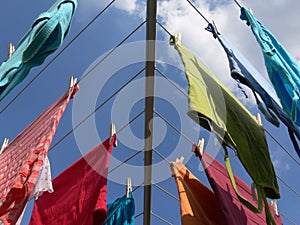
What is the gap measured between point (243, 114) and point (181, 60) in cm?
37

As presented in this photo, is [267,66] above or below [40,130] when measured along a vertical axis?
above

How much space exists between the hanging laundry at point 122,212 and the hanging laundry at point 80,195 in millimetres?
179

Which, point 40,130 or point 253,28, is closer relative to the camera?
point 40,130

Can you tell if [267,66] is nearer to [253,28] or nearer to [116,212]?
[253,28]

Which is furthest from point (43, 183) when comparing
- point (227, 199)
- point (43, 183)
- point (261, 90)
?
point (261, 90)

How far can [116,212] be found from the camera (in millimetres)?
2305

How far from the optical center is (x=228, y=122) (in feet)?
7.03

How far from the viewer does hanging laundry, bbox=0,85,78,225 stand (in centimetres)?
169

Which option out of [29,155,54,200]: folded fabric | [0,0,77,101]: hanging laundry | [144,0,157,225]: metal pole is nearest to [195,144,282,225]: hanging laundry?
[144,0,157,225]: metal pole

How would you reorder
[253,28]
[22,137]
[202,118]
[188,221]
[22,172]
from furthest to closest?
[253,28] → [22,137] → [188,221] → [202,118] → [22,172]

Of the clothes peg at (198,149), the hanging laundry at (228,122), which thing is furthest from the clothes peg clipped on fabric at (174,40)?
the clothes peg at (198,149)

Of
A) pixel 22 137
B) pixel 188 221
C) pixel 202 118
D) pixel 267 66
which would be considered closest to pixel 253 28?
pixel 267 66

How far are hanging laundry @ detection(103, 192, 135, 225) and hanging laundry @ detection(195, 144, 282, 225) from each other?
355 millimetres

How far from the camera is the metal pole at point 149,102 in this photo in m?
2.31
